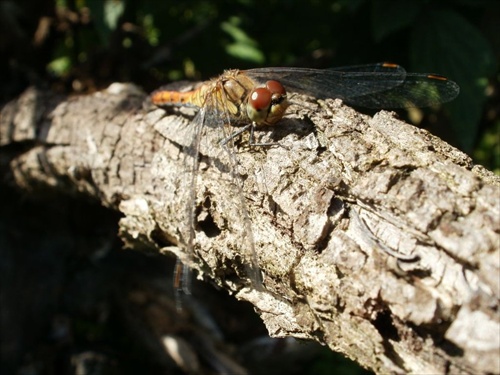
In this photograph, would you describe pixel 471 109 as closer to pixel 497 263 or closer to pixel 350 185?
pixel 350 185

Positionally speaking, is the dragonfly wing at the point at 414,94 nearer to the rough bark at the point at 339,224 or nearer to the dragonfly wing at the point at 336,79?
the dragonfly wing at the point at 336,79

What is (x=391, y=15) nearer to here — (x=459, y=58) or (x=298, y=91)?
(x=459, y=58)

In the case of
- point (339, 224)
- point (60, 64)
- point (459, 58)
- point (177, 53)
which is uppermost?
point (60, 64)

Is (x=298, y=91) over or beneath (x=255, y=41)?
beneath

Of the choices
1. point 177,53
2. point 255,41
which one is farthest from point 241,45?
→ point 177,53

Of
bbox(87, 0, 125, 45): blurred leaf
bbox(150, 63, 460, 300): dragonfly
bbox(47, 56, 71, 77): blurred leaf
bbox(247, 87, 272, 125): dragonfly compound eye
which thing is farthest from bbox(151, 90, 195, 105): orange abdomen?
bbox(47, 56, 71, 77): blurred leaf

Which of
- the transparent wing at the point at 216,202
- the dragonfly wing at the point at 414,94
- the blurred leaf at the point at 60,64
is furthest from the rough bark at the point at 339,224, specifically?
the blurred leaf at the point at 60,64

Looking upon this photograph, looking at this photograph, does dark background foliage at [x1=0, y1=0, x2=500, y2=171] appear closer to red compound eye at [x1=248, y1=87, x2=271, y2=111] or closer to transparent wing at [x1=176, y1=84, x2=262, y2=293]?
red compound eye at [x1=248, y1=87, x2=271, y2=111]
